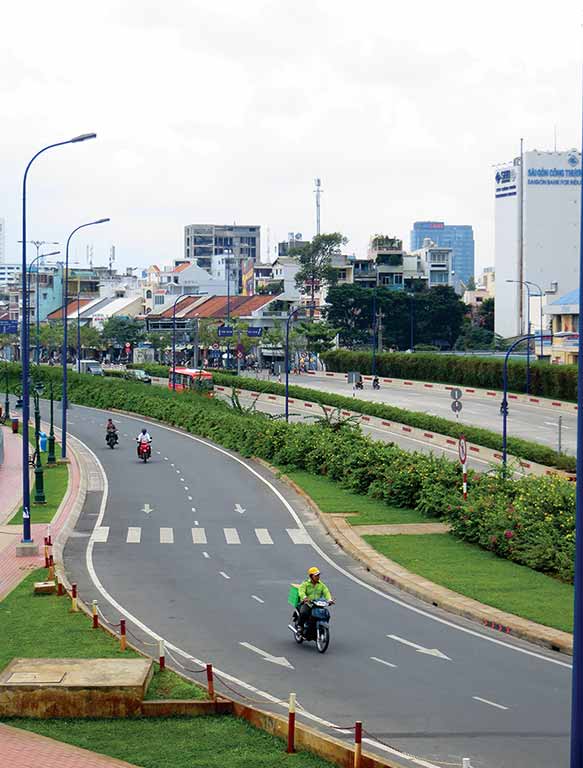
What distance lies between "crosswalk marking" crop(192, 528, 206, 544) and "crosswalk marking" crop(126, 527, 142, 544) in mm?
1540

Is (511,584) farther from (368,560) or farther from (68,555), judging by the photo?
(68,555)

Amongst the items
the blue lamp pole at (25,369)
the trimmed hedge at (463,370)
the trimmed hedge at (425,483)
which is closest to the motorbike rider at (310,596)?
the trimmed hedge at (425,483)

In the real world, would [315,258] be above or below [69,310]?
above

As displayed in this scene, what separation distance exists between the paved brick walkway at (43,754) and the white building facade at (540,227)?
441 ft

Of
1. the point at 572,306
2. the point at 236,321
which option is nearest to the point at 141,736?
the point at 572,306

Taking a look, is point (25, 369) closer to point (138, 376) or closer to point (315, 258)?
point (138, 376)

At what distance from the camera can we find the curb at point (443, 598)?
69.8 feet

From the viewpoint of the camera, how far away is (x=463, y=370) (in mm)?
93375

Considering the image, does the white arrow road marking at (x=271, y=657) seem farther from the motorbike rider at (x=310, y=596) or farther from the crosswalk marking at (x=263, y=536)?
the crosswalk marking at (x=263, y=536)

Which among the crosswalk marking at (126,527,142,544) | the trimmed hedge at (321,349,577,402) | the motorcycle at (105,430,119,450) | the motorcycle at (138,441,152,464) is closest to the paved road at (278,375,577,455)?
the trimmed hedge at (321,349,577,402)

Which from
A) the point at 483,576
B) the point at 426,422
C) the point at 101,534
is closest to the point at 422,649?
the point at 483,576

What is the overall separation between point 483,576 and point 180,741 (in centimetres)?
1324

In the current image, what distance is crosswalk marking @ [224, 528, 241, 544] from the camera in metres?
33.3

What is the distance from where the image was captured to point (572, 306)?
97250 mm
